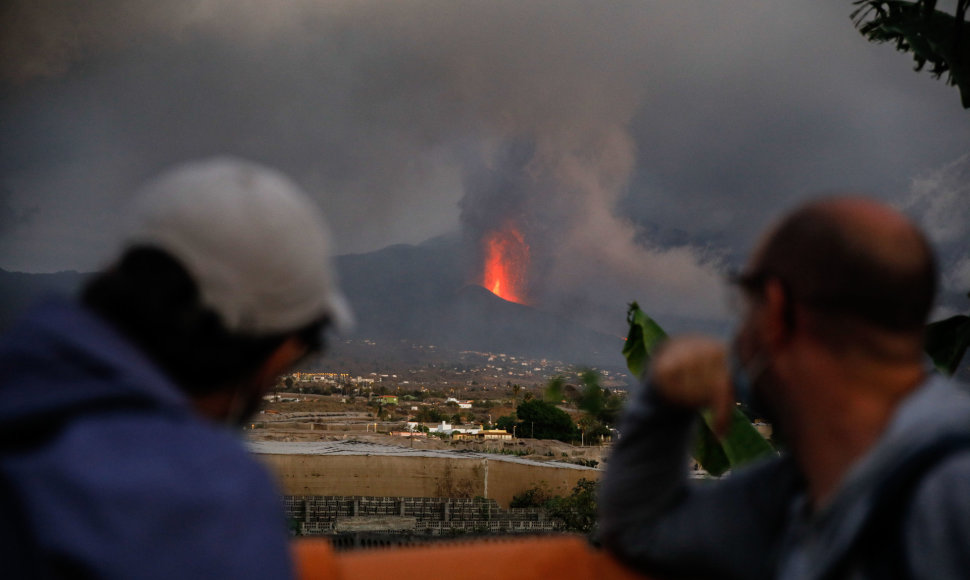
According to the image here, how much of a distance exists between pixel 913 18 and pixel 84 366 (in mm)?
5546

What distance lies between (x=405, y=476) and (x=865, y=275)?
50.0m

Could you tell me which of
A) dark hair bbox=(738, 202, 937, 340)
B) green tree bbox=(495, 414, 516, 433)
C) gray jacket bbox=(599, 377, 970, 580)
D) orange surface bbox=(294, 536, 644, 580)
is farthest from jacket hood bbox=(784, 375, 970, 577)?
green tree bbox=(495, 414, 516, 433)

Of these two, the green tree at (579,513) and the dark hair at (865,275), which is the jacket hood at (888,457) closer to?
the dark hair at (865,275)

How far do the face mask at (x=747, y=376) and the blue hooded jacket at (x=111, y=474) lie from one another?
88cm

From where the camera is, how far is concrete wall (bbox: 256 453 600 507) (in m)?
47.9

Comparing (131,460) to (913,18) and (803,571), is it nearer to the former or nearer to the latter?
(803,571)

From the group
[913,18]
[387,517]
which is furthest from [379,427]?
[913,18]

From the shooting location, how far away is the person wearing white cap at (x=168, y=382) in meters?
0.84

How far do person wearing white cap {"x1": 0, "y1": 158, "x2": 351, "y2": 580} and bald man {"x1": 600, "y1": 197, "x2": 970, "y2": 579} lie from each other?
77cm

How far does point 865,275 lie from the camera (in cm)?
110

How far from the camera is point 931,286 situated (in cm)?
112

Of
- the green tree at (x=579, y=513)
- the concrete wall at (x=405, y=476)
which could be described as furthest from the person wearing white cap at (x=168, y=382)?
the concrete wall at (x=405, y=476)

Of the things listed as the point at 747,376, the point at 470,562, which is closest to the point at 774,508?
the point at 747,376

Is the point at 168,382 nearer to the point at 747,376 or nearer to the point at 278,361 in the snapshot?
the point at 278,361
